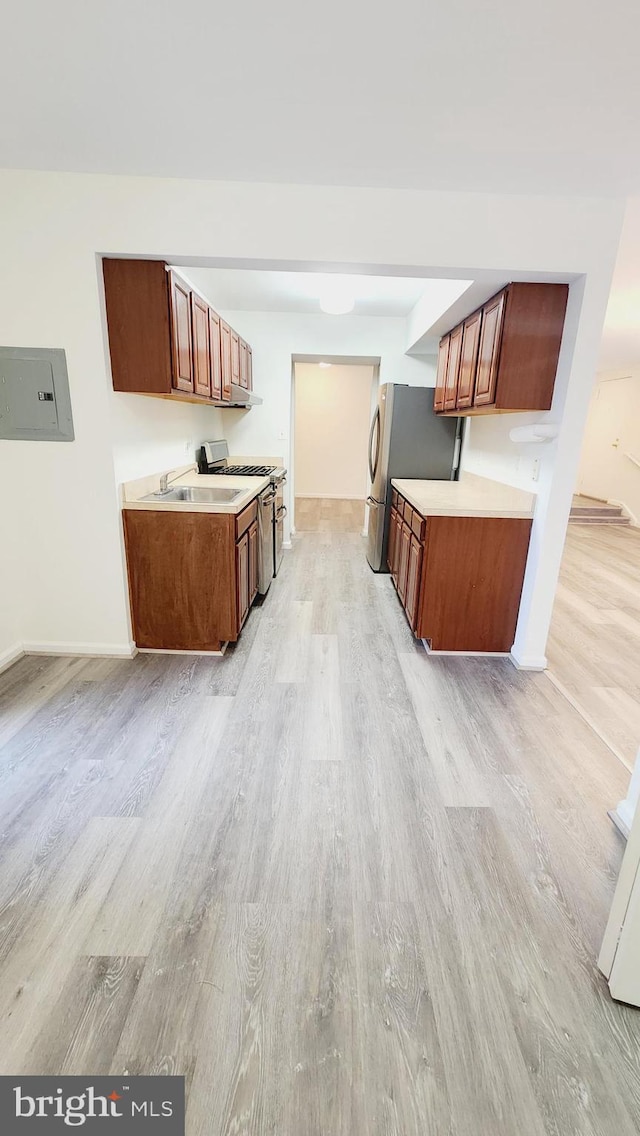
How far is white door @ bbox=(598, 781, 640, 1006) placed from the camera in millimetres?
1126

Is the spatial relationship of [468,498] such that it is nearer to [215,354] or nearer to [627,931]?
[215,354]

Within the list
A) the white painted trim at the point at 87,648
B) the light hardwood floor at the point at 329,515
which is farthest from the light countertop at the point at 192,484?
the light hardwood floor at the point at 329,515

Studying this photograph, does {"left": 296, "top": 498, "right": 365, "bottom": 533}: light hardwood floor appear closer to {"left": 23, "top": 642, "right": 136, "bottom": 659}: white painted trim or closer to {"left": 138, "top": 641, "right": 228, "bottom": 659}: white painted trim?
{"left": 138, "top": 641, "right": 228, "bottom": 659}: white painted trim

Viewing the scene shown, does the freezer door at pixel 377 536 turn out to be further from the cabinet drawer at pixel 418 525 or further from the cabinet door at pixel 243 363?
the cabinet door at pixel 243 363

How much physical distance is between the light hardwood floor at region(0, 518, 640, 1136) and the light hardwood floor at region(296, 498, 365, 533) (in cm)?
419

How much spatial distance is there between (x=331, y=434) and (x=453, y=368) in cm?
536

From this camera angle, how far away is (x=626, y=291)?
3734 mm

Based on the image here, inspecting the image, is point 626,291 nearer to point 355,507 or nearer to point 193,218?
point 193,218

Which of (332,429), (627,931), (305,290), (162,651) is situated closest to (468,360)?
(305,290)

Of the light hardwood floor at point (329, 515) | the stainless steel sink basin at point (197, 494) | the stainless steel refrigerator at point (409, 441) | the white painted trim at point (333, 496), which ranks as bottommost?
the light hardwood floor at point (329, 515)

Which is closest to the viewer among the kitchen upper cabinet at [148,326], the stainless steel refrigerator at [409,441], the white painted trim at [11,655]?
the kitchen upper cabinet at [148,326]

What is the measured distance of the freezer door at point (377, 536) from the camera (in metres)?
4.39

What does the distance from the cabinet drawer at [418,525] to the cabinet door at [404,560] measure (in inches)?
5.6

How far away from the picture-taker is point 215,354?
11.3 feet
